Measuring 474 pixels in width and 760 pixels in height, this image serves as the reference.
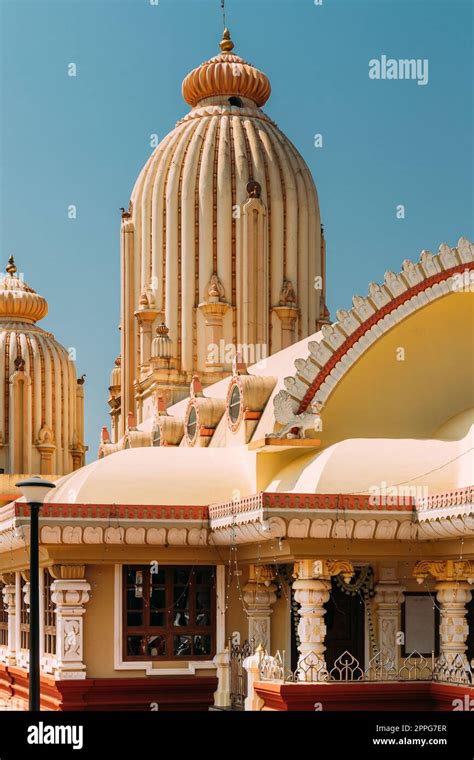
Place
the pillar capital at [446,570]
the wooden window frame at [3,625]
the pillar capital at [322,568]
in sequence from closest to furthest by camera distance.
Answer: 1. the pillar capital at [446,570]
2. the pillar capital at [322,568]
3. the wooden window frame at [3,625]

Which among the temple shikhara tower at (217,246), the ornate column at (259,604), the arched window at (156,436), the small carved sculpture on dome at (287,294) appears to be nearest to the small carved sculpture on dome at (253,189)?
the temple shikhara tower at (217,246)

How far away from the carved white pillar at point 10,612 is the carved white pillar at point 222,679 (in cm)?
523

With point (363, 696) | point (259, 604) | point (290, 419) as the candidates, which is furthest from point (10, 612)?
point (363, 696)

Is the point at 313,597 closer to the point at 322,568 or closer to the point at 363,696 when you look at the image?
the point at 322,568

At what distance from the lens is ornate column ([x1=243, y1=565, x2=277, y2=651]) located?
77.5ft

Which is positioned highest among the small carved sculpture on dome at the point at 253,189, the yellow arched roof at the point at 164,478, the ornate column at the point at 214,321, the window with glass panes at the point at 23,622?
the small carved sculpture on dome at the point at 253,189

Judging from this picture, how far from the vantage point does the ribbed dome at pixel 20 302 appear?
4662cm

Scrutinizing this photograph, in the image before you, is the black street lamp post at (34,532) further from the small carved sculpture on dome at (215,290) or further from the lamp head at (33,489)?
the small carved sculpture on dome at (215,290)

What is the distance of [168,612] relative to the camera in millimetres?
24000

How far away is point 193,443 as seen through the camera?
29.0 m

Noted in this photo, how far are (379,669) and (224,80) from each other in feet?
74.7
